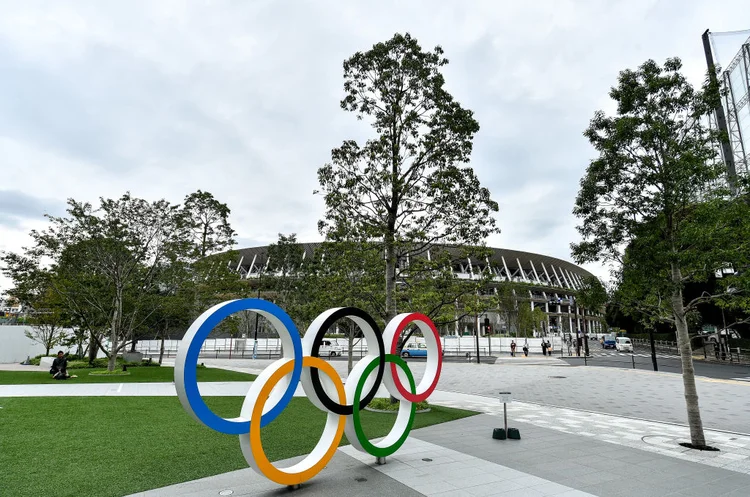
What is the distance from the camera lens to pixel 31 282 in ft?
73.9

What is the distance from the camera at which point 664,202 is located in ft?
30.2

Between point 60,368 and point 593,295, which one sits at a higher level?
point 593,295

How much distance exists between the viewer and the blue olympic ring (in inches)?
190

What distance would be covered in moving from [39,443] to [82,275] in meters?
17.3

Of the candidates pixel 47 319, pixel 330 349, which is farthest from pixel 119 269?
pixel 330 349

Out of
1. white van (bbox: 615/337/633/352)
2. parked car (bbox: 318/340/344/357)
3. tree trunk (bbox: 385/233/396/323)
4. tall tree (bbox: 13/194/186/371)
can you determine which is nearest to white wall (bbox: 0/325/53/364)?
tall tree (bbox: 13/194/186/371)

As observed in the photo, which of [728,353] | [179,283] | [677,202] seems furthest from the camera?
[728,353]

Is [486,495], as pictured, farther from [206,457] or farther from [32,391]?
[32,391]

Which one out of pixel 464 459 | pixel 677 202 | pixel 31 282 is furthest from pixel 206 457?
pixel 31 282

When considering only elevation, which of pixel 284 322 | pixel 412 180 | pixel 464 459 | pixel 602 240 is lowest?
pixel 464 459

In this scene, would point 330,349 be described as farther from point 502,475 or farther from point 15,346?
point 502,475

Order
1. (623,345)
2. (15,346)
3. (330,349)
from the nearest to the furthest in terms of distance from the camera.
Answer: (15,346)
(330,349)
(623,345)

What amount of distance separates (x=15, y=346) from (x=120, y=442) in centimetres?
3348

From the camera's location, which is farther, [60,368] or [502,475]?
[60,368]
